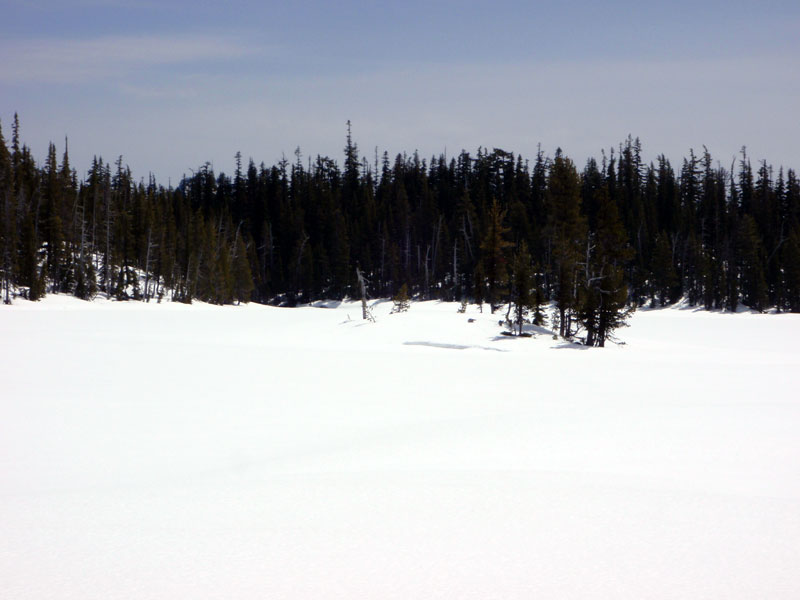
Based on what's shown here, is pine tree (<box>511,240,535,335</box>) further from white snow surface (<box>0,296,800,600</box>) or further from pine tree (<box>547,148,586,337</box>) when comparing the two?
white snow surface (<box>0,296,800,600</box>)

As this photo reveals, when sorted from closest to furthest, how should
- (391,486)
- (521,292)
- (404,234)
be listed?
(391,486) < (521,292) < (404,234)

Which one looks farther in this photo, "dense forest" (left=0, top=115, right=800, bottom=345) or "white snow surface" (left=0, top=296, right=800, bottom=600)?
"dense forest" (left=0, top=115, right=800, bottom=345)

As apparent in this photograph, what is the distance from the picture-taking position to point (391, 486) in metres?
6.94

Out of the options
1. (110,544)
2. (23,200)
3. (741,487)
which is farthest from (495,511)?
(23,200)

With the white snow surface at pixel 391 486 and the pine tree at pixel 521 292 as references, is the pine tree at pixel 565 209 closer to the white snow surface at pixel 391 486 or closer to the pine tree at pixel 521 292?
the pine tree at pixel 521 292

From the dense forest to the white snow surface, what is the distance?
22.5 metres

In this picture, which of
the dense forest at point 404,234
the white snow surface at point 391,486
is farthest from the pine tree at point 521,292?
the white snow surface at point 391,486

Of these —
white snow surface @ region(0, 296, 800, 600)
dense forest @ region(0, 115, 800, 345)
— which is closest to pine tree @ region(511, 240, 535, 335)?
dense forest @ region(0, 115, 800, 345)

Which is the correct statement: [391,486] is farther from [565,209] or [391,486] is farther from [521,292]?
[565,209]

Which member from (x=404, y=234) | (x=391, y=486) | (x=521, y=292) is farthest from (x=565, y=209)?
(x=404, y=234)

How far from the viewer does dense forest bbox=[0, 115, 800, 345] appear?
53.5 m

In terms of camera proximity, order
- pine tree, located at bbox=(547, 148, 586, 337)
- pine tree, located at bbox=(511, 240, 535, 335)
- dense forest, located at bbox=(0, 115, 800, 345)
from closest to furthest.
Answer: pine tree, located at bbox=(511, 240, 535, 335) < pine tree, located at bbox=(547, 148, 586, 337) < dense forest, located at bbox=(0, 115, 800, 345)

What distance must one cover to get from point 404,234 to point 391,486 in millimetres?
86362

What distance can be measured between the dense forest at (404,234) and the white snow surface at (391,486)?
22549 millimetres
